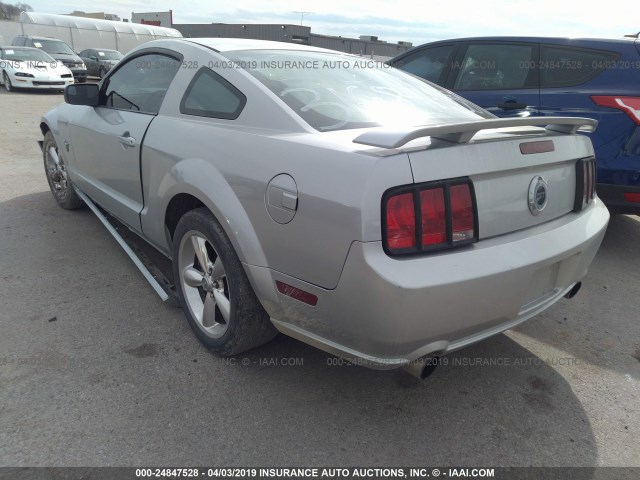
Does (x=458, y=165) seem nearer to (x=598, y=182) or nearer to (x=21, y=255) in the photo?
(x=598, y=182)

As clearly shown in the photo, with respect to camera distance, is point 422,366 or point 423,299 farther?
point 422,366

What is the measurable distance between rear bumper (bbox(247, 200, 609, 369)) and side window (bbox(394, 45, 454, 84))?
3.36m

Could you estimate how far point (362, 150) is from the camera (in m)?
1.84

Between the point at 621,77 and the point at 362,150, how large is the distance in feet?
10.4

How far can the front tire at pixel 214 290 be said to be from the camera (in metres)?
2.31

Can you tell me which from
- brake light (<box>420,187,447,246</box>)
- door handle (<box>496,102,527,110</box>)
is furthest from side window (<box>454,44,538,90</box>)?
brake light (<box>420,187,447,246</box>)

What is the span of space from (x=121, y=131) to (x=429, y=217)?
2.29 metres

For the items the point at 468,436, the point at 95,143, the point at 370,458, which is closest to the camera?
the point at 370,458

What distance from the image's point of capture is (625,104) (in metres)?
3.78

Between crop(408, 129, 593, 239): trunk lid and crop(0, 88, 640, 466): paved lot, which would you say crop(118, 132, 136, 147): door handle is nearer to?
crop(0, 88, 640, 466): paved lot

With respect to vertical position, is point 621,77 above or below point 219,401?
above

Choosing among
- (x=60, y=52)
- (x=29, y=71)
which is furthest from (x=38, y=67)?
(x=60, y=52)

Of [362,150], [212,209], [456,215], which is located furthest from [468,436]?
[212,209]

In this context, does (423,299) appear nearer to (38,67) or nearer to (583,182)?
(583,182)
